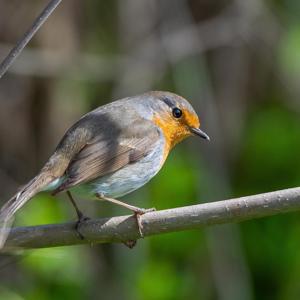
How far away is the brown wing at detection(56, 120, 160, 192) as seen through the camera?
412cm

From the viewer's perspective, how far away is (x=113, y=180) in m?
4.36

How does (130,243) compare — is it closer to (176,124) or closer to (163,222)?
(163,222)

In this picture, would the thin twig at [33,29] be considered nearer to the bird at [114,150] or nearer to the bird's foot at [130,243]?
the bird at [114,150]

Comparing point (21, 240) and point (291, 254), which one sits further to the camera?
point (291, 254)

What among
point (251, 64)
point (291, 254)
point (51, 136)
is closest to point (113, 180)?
point (291, 254)

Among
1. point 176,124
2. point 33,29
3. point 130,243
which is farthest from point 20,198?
point 176,124

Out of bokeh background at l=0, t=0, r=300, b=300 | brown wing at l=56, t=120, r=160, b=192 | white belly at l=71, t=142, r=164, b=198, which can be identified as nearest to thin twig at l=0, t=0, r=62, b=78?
brown wing at l=56, t=120, r=160, b=192

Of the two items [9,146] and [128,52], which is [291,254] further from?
[9,146]

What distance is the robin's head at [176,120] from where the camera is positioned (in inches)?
195

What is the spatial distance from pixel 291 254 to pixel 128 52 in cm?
249

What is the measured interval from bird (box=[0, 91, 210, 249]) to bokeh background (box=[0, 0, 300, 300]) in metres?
0.90

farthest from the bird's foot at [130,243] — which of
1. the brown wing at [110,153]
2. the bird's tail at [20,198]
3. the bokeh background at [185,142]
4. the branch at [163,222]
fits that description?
the bokeh background at [185,142]

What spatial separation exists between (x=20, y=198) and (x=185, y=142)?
298cm

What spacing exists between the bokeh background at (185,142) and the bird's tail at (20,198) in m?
1.25
